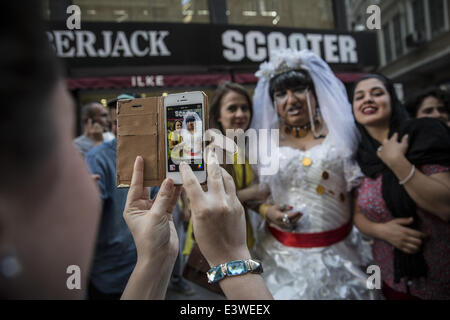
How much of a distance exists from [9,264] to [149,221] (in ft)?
1.02

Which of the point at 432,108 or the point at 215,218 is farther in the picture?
the point at 432,108

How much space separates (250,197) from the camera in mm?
1451

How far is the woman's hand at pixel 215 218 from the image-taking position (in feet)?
1.80

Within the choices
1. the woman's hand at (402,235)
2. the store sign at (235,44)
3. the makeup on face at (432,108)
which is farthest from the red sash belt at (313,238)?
the store sign at (235,44)

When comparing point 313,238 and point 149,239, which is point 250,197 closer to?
point 313,238

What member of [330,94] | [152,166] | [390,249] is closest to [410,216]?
[390,249]

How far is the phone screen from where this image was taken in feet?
2.06

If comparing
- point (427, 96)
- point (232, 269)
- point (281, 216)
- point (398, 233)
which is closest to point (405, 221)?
point (398, 233)

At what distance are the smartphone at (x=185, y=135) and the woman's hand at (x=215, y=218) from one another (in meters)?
0.04

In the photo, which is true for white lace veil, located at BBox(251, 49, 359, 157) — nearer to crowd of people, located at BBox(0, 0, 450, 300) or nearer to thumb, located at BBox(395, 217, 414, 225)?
crowd of people, located at BBox(0, 0, 450, 300)

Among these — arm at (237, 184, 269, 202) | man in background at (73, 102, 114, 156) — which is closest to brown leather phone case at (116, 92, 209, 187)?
man in background at (73, 102, 114, 156)

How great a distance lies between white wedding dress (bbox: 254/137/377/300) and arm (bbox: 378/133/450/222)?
27 cm

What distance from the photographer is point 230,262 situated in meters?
0.57

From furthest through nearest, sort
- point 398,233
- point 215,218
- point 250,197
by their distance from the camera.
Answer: point 250,197 < point 398,233 < point 215,218
